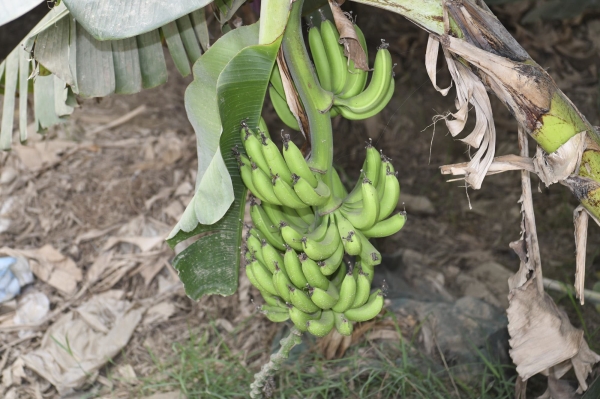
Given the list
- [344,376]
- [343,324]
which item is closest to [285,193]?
[343,324]

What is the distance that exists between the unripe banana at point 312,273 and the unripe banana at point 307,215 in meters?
0.17

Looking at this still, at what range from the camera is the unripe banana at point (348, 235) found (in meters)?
1.29

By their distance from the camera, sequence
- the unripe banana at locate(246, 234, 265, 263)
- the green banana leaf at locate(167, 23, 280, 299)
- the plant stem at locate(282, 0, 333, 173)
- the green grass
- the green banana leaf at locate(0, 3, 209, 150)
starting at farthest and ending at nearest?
1. the green grass
2. the green banana leaf at locate(0, 3, 209, 150)
3. the unripe banana at locate(246, 234, 265, 263)
4. the plant stem at locate(282, 0, 333, 173)
5. the green banana leaf at locate(167, 23, 280, 299)

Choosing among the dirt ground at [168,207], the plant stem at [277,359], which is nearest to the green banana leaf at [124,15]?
the plant stem at [277,359]

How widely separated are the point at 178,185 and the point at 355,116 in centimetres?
176

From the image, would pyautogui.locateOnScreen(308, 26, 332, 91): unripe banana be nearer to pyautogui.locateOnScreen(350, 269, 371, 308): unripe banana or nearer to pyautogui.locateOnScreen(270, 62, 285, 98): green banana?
pyautogui.locateOnScreen(270, 62, 285, 98): green banana

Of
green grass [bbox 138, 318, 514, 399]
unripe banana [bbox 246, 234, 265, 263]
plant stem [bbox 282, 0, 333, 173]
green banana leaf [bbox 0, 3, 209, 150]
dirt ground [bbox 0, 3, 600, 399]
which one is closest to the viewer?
plant stem [bbox 282, 0, 333, 173]

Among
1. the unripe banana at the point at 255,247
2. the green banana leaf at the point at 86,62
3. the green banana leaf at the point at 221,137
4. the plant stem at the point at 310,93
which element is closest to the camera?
the green banana leaf at the point at 221,137

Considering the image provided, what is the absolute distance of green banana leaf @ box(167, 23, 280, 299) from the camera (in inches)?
46.3

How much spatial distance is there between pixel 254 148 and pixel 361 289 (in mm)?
397

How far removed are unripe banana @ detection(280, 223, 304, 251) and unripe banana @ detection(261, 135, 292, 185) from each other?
102mm

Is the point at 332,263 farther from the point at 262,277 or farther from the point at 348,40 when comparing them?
the point at 348,40

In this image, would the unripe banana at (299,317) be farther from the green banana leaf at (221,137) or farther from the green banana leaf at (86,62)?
the green banana leaf at (86,62)

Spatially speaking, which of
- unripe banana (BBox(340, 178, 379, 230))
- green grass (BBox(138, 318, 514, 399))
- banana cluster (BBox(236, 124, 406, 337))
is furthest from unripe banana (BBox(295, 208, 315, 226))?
green grass (BBox(138, 318, 514, 399))
